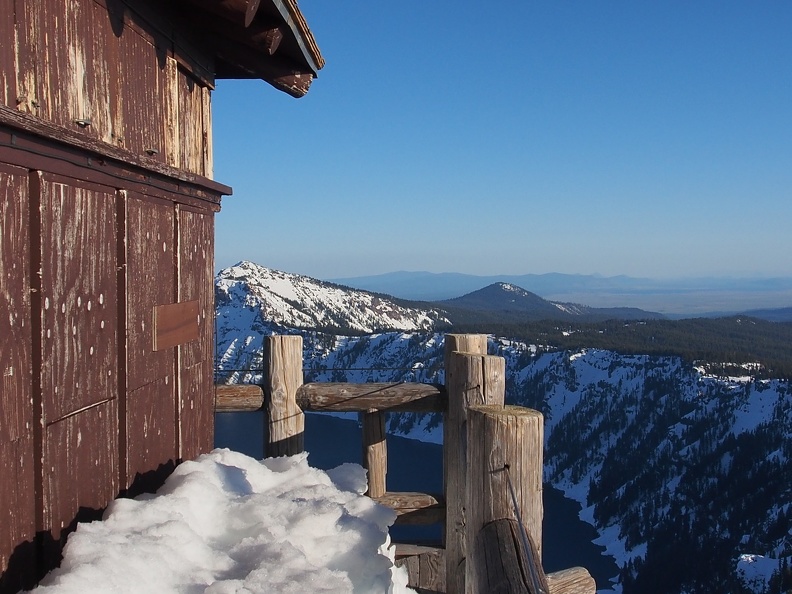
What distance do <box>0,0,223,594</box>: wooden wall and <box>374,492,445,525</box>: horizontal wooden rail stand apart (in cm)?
173

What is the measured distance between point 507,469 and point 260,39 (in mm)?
3411

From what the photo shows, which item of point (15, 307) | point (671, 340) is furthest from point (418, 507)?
point (671, 340)

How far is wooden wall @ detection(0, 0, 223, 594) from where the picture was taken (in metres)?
2.91

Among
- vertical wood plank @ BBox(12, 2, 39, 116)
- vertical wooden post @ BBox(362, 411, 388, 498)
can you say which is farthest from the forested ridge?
vertical wood plank @ BBox(12, 2, 39, 116)

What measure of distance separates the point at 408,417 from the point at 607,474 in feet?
159

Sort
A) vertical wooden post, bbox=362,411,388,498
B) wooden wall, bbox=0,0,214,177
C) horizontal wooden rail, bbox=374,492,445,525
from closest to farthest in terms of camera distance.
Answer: wooden wall, bbox=0,0,214,177 → horizontal wooden rail, bbox=374,492,445,525 → vertical wooden post, bbox=362,411,388,498

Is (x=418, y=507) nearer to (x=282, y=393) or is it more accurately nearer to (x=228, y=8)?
(x=282, y=393)

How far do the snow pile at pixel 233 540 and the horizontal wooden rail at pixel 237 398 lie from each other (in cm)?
114

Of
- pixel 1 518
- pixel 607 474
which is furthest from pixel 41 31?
pixel 607 474

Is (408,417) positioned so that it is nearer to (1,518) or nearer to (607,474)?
(607,474)

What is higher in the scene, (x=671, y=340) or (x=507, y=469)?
(x=507, y=469)

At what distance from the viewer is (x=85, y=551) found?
285 cm

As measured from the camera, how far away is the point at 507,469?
3146 millimetres

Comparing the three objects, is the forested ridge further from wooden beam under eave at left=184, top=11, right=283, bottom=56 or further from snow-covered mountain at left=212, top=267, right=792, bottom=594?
wooden beam under eave at left=184, top=11, right=283, bottom=56
